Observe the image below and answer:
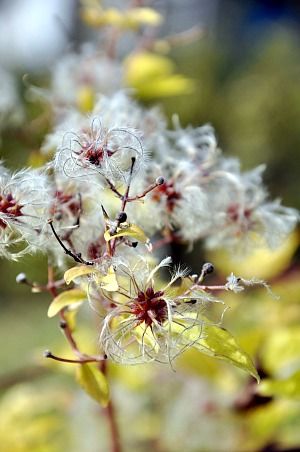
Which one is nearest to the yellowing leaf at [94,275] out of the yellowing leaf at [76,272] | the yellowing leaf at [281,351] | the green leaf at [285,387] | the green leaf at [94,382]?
the yellowing leaf at [76,272]

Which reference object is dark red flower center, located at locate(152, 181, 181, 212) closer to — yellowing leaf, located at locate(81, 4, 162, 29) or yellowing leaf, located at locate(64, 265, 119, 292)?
yellowing leaf, located at locate(64, 265, 119, 292)

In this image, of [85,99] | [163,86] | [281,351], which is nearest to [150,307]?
[281,351]

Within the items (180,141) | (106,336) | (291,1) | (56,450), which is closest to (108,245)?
(106,336)

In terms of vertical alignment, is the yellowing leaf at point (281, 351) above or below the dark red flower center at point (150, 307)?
above

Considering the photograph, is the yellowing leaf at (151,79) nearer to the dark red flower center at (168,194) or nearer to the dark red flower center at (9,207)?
the dark red flower center at (168,194)

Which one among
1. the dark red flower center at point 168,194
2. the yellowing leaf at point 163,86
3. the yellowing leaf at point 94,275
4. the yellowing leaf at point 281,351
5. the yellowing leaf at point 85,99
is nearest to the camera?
the yellowing leaf at point 94,275

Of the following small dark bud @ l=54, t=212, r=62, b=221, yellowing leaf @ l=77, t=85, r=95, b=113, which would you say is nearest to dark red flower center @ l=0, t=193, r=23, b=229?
small dark bud @ l=54, t=212, r=62, b=221
